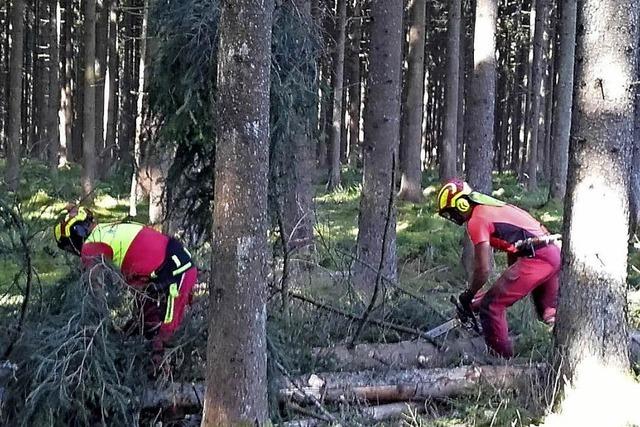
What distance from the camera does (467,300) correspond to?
21.6 ft

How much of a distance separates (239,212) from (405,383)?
A: 2136 millimetres

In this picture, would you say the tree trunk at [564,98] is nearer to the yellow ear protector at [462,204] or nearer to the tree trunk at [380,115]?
the tree trunk at [380,115]

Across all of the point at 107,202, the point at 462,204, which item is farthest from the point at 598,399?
the point at 107,202

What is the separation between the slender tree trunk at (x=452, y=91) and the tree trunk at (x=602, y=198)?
11169mm

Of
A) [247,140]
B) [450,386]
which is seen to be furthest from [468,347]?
[247,140]

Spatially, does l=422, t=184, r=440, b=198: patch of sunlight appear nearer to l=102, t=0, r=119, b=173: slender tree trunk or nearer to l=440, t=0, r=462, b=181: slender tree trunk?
l=440, t=0, r=462, b=181: slender tree trunk

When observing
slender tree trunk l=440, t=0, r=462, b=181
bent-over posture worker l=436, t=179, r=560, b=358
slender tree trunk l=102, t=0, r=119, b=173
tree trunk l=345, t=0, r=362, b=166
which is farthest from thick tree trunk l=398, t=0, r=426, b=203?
bent-over posture worker l=436, t=179, r=560, b=358

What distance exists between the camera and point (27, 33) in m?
29.7

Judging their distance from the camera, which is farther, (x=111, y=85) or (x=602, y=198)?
(x=111, y=85)

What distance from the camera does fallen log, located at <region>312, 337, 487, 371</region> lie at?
6.20 meters

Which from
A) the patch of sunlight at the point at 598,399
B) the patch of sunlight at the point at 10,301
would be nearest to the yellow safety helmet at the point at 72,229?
the patch of sunlight at the point at 10,301

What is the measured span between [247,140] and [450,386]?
8.42 ft

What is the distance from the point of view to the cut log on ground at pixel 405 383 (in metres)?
5.77

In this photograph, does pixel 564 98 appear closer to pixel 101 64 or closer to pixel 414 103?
pixel 414 103
